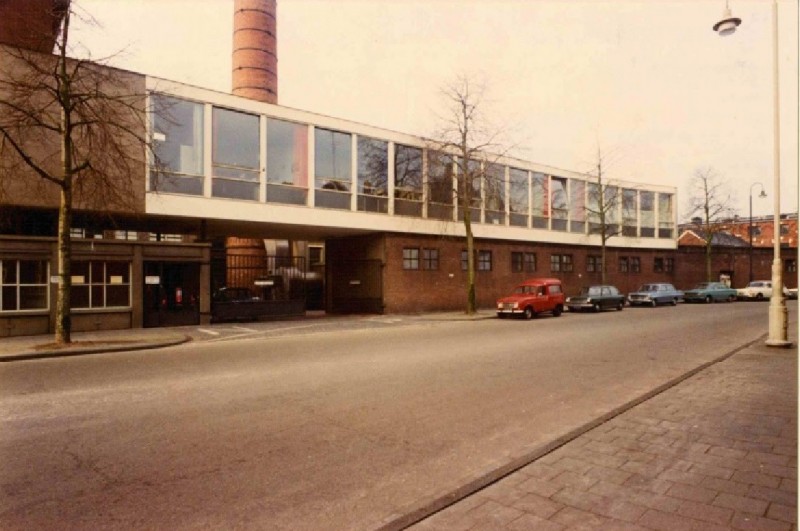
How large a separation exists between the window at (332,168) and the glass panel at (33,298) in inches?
416

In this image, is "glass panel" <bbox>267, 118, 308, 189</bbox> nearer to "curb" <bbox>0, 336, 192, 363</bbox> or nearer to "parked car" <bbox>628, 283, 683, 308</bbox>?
"curb" <bbox>0, 336, 192, 363</bbox>

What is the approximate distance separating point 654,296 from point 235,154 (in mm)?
26014

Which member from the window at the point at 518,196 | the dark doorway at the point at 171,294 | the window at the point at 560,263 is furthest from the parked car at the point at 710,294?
the dark doorway at the point at 171,294

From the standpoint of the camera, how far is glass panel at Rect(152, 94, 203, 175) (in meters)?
18.3

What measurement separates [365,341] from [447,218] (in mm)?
14410

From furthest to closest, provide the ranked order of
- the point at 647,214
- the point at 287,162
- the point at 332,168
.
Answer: the point at 647,214 → the point at 332,168 → the point at 287,162

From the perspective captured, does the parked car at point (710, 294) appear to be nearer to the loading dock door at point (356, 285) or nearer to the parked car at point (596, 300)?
the parked car at point (596, 300)

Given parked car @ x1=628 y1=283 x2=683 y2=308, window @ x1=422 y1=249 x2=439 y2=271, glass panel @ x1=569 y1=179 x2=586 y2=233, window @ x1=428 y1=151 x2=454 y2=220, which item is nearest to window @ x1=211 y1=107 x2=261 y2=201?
window @ x1=428 y1=151 x2=454 y2=220

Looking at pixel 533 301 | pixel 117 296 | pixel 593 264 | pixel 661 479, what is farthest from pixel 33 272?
pixel 593 264

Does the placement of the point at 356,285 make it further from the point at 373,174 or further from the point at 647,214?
the point at 647,214

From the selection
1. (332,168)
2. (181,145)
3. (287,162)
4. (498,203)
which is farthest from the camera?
(498,203)

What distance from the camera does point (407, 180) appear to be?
25609 mm

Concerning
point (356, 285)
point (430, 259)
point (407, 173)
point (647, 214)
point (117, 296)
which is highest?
point (407, 173)

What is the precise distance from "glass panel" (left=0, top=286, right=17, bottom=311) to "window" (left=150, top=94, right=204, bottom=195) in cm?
542
